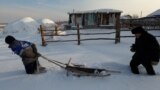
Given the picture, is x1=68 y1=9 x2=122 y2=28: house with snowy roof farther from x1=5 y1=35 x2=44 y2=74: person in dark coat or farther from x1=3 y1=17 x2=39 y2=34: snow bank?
x1=5 y1=35 x2=44 y2=74: person in dark coat

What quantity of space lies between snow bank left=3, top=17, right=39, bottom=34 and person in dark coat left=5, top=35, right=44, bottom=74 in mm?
27858

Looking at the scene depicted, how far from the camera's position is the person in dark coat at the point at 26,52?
6859 millimetres


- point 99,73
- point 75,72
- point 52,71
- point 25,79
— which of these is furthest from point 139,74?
point 25,79

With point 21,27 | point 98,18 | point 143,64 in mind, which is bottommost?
point 21,27

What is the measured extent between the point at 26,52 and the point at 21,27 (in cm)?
2981

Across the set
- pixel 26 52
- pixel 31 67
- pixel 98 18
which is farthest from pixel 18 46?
pixel 98 18

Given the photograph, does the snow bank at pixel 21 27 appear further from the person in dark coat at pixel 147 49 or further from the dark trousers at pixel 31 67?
the person in dark coat at pixel 147 49

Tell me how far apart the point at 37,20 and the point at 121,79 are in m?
36.5

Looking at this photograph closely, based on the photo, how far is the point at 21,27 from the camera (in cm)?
3603

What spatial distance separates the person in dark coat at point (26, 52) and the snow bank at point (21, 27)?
91.4 ft

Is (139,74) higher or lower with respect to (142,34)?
lower

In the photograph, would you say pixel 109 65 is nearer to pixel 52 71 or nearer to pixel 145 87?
pixel 52 71

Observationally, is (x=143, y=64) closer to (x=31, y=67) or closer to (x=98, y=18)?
(x=31, y=67)

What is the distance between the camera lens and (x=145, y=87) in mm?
5797
